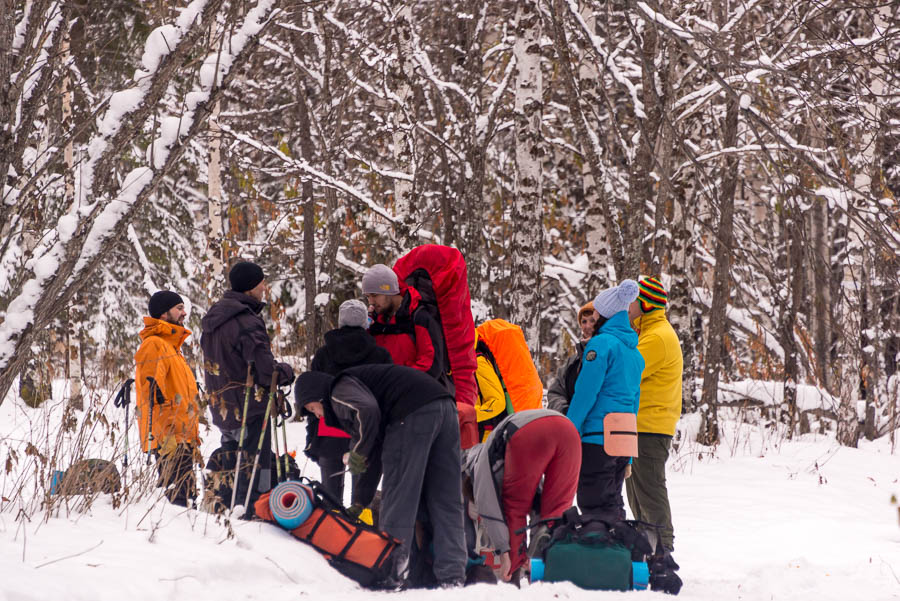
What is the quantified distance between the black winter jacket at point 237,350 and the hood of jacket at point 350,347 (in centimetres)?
85

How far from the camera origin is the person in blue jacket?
187 inches

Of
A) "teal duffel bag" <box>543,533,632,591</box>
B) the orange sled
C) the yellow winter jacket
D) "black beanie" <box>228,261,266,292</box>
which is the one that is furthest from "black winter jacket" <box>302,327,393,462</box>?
the yellow winter jacket

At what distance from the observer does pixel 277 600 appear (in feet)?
11.3

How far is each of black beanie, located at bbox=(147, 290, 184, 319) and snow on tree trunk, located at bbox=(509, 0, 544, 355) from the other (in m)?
3.58

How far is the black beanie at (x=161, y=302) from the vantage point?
5391mm

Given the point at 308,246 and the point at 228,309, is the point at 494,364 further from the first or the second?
the point at 308,246

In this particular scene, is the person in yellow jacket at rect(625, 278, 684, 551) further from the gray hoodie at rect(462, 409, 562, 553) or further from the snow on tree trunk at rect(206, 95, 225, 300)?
the snow on tree trunk at rect(206, 95, 225, 300)

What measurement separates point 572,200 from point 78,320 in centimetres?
1006

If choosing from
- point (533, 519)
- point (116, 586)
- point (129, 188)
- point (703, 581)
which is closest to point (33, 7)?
point (129, 188)

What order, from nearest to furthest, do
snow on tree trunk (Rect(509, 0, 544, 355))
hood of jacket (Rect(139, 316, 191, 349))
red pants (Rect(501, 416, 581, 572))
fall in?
red pants (Rect(501, 416, 581, 572)) → hood of jacket (Rect(139, 316, 191, 349)) → snow on tree trunk (Rect(509, 0, 544, 355))

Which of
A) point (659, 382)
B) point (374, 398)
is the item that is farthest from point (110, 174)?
point (659, 382)

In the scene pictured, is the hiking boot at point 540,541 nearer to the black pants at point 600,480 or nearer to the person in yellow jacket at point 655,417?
the black pants at point 600,480

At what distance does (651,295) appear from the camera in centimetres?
523

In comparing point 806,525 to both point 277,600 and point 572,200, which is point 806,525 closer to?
point 277,600
